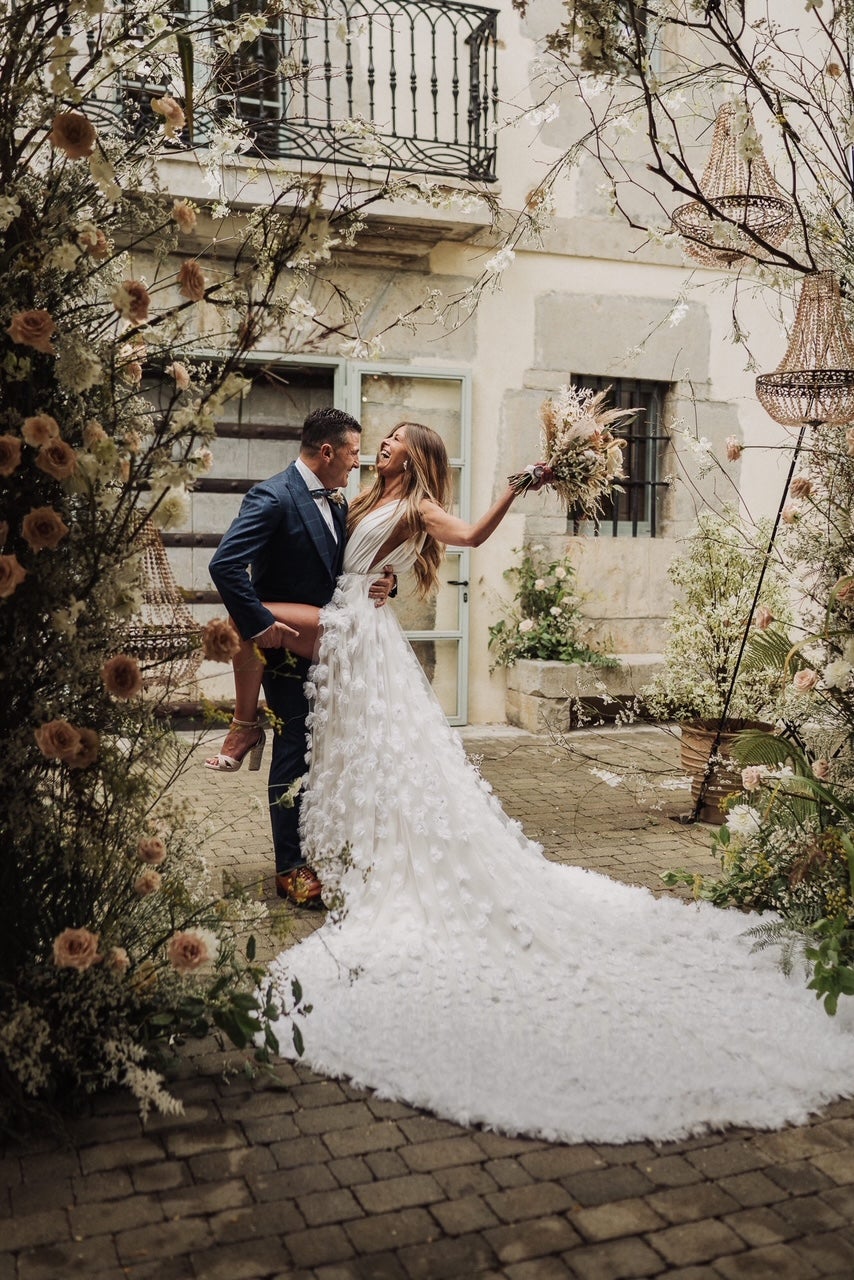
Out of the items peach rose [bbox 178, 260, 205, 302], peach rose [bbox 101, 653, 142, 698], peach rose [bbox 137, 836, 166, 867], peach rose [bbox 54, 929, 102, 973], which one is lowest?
peach rose [bbox 54, 929, 102, 973]

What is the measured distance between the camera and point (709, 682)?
258 inches

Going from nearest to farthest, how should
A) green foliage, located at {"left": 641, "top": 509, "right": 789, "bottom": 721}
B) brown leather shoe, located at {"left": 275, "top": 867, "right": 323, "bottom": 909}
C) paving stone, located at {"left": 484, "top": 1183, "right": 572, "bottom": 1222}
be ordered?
paving stone, located at {"left": 484, "top": 1183, "right": 572, "bottom": 1222}, brown leather shoe, located at {"left": 275, "top": 867, "right": 323, "bottom": 909}, green foliage, located at {"left": 641, "top": 509, "right": 789, "bottom": 721}

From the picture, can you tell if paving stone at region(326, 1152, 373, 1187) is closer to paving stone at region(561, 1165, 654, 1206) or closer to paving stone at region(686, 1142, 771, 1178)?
paving stone at region(561, 1165, 654, 1206)

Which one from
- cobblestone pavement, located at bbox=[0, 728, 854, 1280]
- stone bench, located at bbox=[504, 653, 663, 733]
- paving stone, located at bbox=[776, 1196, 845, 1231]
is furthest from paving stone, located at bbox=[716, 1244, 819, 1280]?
stone bench, located at bbox=[504, 653, 663, 733]

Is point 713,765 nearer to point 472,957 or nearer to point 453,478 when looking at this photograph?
point 472,957

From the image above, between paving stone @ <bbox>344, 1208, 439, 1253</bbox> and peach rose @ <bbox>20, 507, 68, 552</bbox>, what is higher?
peach rose @ <bbox>20, 507, 68, 552</bbox>

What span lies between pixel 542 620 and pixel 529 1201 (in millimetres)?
6919

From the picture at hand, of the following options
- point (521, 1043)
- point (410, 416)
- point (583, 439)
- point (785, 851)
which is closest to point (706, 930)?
point (785, 851)

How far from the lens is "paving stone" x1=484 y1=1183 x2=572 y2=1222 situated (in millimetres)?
2598

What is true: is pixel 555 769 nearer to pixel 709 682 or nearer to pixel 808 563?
pixel 709 682

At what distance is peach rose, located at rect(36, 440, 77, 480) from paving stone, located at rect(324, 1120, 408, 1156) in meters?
1.81

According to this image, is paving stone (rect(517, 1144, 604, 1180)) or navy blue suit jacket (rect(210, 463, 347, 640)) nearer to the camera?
paving stone (rect(517, 1144, 604, 1180))

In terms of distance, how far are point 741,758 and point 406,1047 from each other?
1.93 metres

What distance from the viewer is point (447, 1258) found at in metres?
2.43
